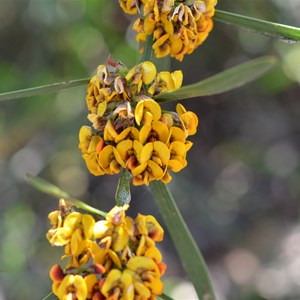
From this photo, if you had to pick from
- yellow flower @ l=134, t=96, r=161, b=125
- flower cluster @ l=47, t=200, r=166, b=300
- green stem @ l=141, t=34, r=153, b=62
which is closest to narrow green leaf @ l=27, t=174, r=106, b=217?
flower cluster @ l=47, t=200, r=166, b=300

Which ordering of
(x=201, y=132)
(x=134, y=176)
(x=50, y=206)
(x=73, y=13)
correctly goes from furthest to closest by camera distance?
(x=201, y=132), (x=50, y=206), (x=73, y=13), (x=134, y=176)

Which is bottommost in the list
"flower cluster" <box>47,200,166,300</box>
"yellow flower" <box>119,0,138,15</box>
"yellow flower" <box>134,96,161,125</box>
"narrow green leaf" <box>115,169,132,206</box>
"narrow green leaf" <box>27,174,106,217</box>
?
"flower cluster" <box>47,200,166,300</box>

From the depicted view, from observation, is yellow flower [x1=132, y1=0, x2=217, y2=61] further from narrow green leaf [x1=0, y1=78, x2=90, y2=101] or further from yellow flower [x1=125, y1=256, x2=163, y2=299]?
yellow flower [x1=125, y1=256, x2=163, y2=299]

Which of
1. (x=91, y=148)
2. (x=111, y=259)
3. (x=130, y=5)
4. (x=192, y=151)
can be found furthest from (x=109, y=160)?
(x=192, y=151)

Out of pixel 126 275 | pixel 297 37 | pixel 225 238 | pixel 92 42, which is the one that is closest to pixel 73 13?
pixel 92 42

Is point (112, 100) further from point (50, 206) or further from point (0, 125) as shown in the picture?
point (50, 206)

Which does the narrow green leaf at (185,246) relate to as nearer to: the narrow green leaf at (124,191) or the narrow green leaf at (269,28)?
the narrow green leaf at (124,191)


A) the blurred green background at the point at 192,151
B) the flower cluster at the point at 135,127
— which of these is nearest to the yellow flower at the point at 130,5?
the flower cluster at the point at 135,127
